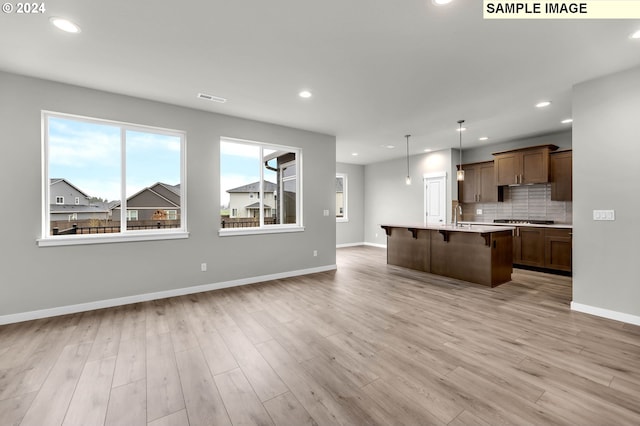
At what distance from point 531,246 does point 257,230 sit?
18.1ft

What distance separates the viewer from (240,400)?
5.93ft

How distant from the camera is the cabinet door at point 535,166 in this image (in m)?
5.41

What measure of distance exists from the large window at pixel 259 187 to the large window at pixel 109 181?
70cm

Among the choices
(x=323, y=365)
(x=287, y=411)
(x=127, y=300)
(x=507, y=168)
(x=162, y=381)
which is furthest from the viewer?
(x=507, y=168)

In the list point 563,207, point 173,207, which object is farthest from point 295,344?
point 563,207

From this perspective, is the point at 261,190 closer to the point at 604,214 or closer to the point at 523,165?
the point at 604,214

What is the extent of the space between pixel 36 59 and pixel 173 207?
211 cm

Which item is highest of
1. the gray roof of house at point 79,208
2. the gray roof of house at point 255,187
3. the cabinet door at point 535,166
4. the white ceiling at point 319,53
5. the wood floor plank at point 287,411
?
the white ceiling at point 319,53

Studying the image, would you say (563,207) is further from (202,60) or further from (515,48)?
(202,60)

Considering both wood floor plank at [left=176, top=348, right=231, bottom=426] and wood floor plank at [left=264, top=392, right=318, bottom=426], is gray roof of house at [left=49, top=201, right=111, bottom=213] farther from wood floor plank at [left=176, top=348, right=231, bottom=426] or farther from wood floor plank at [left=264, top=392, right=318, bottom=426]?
wood floor plank at [left=264, top=392, right=318, bottom=426]

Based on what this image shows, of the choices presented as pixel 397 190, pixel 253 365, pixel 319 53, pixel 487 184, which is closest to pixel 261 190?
pixel 319 53

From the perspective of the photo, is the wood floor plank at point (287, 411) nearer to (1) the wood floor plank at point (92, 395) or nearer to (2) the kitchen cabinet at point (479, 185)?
(1) the wood floor plank at point (92, 395)

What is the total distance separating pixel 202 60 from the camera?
2797mm

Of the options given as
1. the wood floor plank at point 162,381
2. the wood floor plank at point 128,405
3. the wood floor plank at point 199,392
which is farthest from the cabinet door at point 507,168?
the wood floor plank at point 128,405
